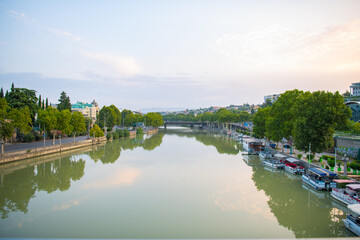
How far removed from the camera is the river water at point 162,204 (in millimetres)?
12639

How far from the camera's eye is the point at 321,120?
24.3 meters

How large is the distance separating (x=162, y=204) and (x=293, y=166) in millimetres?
15796

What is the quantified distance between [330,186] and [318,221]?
20.2ft

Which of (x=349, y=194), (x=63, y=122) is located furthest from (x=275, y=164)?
(x=63, y=122)

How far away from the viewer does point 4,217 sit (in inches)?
552

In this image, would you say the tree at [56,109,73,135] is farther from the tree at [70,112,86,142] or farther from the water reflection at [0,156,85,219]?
the water reflection at [0,156,85,219]

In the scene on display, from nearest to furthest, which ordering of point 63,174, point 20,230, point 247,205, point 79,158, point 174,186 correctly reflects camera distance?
point 20,230 < point 247,205 < point 174,186 < point 63,174 < point 79,158

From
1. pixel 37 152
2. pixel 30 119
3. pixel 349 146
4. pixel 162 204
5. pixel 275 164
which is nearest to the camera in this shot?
pixel 162 204

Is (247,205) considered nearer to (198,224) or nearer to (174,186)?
(198,224)

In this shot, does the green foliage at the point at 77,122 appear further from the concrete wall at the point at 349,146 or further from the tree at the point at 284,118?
the concrete wall at the point at 349,146

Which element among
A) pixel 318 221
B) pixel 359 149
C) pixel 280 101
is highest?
pixel 280 101

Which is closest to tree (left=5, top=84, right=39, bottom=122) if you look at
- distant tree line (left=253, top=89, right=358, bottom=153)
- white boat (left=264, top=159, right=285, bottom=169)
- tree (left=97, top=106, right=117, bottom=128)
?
tree (left=97, top=106, right=117, bottom=128)

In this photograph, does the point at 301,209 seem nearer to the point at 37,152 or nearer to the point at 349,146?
the point at 349,146

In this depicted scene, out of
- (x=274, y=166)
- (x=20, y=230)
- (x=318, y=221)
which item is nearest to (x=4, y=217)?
(x=20, y=230)
